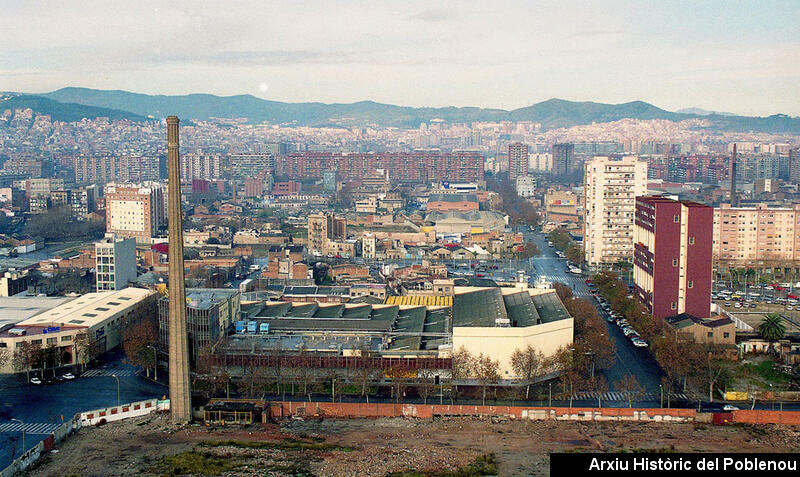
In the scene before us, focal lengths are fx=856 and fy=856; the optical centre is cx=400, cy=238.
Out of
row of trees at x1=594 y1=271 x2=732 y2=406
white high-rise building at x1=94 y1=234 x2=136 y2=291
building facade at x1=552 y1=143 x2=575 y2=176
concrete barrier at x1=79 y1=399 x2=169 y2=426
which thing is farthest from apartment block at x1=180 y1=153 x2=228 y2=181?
concrete barrier at x1=79 y1=399 x2=169 y2=426

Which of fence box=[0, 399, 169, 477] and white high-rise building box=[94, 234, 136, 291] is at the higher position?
white high-rise building box=[94, 234, 136, 291]

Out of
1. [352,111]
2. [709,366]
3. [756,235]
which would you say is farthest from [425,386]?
[352,111]

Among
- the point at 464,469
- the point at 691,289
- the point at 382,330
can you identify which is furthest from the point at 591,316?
the point at 464,469

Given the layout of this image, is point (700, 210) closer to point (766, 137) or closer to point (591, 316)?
point (591, 316)

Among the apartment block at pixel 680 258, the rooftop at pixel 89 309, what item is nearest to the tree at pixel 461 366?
the apartment block at pixel 680 258

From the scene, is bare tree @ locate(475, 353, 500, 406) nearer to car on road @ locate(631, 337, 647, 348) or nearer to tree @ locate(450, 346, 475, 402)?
tree @ locate(450, 346, 475, 402)
